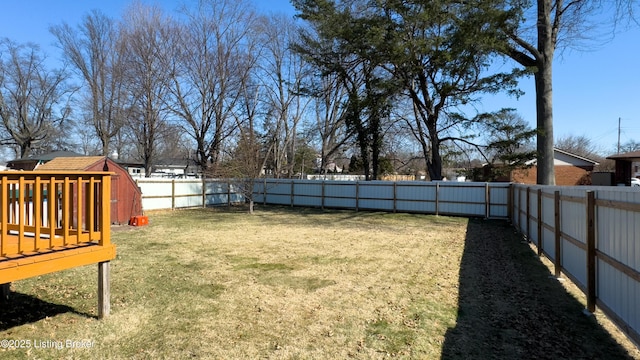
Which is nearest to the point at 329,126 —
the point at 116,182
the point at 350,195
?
the point at 350,195

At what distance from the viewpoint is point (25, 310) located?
13.9 ft

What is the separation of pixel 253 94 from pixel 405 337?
959 inches

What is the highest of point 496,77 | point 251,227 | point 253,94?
point 253,94

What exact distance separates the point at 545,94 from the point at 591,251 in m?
11.6

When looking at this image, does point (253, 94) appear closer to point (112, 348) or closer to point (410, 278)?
point (410, 278)

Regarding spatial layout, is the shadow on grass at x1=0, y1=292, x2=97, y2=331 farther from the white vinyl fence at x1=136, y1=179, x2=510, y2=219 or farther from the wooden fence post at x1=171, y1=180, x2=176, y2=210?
the wooden fence post at x1=171, y1=180, x2=176, y2=210

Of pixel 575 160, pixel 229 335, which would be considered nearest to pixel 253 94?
pixel 229 335

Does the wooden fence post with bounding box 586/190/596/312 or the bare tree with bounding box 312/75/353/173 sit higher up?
the bare tree with bounding box 312/75/353/173

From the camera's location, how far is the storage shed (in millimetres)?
10945

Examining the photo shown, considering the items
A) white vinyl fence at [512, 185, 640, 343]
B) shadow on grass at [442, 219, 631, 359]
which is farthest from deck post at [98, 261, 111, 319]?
white vinyl fence at [512, 185, 640, 343]

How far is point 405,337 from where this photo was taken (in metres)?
3.66

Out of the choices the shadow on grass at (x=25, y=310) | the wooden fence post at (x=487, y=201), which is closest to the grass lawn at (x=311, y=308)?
the shadow on grass at (x=25, y=310)

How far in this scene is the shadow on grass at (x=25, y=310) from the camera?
3930mm

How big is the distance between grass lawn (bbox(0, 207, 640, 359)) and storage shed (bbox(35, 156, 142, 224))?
4.15 m
